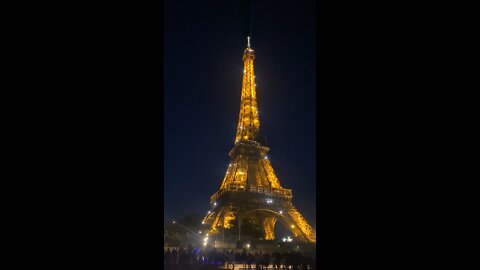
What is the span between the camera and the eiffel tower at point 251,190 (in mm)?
18953

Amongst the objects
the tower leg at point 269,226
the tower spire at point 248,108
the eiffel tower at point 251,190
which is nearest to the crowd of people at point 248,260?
the eiffel tower at point 251,190

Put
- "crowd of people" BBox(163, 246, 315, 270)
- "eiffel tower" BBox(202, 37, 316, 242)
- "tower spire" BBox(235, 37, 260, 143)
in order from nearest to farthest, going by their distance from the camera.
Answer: "crowd of people" BBox(163, 246, 315, 270) → "eiffel tower" BBox(202, 37, 316, 242) → "tower spire" BBox(235, 37, 260, 143)

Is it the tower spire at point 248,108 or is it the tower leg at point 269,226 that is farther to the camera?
the tower spire at point 248,108

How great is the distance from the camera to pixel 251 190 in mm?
19578

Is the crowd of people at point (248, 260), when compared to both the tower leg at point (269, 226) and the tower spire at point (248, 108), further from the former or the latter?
the tower spire at point (248, 108)

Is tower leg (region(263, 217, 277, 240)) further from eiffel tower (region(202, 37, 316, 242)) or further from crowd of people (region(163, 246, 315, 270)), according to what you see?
crowd of people (region(163, 246, 315, 270))

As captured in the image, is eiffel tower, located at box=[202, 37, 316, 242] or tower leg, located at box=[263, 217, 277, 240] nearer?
eiffel tower, located at box=[202, 37, 316, 242]

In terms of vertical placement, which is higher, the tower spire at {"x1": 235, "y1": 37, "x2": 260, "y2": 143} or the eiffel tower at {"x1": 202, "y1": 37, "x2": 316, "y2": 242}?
the tower spire at {"x1": 235, "y1": 37, "x2": 260, "y2": 143}

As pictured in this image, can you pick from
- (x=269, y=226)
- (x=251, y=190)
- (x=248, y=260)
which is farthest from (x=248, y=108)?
(x=248, y=260)

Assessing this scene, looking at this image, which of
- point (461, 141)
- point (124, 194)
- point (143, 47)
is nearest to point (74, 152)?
point (124, 194)

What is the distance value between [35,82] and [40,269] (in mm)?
891

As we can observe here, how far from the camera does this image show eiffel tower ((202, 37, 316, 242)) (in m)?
19.0

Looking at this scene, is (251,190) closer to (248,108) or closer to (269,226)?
(269,226)

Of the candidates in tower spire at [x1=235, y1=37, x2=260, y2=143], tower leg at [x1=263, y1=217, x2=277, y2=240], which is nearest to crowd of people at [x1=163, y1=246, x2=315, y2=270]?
tower leg at [x1=263, y1=217, x2=277, y2=240]
